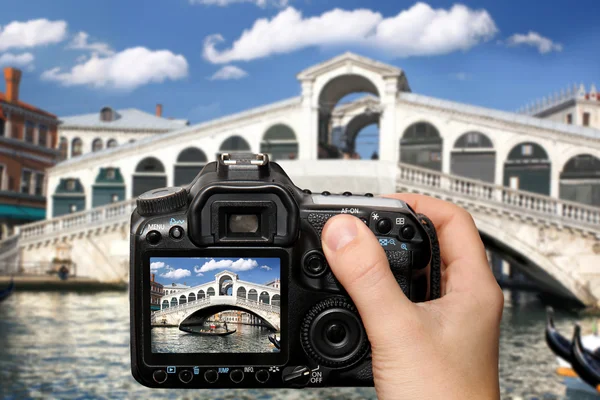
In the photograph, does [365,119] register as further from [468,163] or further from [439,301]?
[439,301]

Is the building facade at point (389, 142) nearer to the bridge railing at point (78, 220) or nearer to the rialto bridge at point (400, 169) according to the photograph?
the rialto bridge at point (400, 169)

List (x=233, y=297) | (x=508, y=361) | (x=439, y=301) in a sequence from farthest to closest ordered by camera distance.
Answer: (x=508, y=361) → (x=233, y=297) → (x=439, y=301)

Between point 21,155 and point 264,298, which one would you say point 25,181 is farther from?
point 264,298

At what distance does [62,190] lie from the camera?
2647cm

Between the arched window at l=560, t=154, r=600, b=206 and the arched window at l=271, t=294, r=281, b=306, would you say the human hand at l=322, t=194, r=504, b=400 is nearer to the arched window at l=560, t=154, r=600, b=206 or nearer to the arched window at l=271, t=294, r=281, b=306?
the arched window at l=271, t=294, r=281, b=306

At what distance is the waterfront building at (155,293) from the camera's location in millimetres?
1317

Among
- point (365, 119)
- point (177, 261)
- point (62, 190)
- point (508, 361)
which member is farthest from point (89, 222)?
point (177, 261)

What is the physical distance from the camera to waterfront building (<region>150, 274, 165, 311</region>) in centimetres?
132

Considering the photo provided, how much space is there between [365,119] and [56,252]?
14016 millimetres

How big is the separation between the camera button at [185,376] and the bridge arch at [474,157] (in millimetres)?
22336

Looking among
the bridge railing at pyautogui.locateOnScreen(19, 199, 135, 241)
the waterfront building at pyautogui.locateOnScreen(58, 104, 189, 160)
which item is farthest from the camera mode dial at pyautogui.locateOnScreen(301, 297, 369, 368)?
the waterfront building at pyautogui.locateOnScreen(58, 104, 189, 160)

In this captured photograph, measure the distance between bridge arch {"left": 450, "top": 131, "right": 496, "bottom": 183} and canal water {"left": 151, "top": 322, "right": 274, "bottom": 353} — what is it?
2229 centimetres

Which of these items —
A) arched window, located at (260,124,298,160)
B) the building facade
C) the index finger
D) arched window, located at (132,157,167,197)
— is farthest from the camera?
arched window, located at (132,157,167,197)

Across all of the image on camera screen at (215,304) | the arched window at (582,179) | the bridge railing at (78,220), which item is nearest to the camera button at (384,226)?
the image on camera screen at (215,304)
